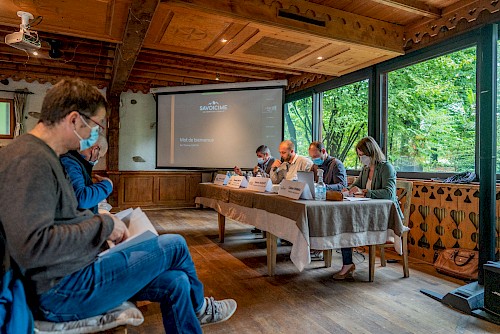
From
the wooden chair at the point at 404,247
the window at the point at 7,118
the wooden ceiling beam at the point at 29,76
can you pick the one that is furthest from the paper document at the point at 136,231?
the window at the point at 7,118

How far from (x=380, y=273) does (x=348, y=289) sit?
0.58m

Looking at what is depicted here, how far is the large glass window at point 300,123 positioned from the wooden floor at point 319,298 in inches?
112

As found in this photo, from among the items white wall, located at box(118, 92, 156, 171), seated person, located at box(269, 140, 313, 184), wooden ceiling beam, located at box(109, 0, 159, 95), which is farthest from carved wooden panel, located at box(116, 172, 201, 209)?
seated person, located at box(269, 140, 313, 184)

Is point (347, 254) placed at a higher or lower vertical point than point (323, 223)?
lower

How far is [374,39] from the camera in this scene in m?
3.69

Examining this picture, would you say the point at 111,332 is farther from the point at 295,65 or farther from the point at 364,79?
the point at 364,79

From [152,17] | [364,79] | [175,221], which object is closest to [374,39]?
[364,79]

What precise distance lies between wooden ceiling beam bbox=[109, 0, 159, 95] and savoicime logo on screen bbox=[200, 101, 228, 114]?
1961 mm

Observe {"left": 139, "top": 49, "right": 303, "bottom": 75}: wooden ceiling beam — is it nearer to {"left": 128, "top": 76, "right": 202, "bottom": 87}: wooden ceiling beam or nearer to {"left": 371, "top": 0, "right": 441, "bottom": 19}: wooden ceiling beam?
{"left": 128, "top": 76, "right": 202, "bottom": 87}: wooden ceiling beam

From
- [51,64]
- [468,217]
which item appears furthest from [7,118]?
[468,217]

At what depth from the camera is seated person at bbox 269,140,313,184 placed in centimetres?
383

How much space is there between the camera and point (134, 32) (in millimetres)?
3311

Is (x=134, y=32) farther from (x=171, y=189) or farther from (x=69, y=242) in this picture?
(x=171, y=189)

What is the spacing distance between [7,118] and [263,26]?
227 inches
